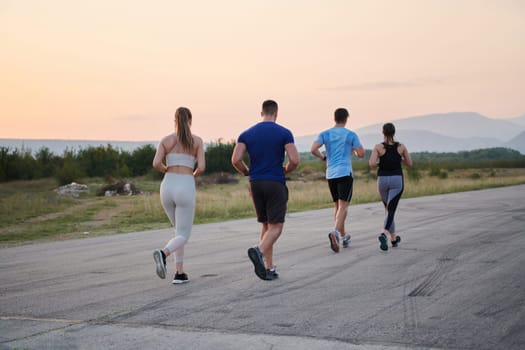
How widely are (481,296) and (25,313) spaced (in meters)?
4.57

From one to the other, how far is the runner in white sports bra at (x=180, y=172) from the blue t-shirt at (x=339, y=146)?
3.29 metres

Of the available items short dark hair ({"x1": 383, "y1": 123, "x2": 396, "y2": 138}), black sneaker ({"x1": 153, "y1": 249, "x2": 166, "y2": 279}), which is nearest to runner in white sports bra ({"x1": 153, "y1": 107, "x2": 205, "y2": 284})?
black sneaker ({"x1": 153, "y1": 249, "x2": 166, "y2": 279})

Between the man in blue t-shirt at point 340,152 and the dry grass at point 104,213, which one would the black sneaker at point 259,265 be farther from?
the dry grass at point 104,213

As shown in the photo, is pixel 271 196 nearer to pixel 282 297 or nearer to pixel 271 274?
pixel 271 274

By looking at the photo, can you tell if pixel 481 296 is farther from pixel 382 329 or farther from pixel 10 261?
pixel 10 261

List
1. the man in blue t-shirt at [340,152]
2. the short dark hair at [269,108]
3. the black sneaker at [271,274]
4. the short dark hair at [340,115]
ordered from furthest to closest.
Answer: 1. the short dark hair at [340,115]
2. the man in blue t-shirt at [340,152]
3. the short dark hair at [269,108]
4. the black sneaker at [271,274]

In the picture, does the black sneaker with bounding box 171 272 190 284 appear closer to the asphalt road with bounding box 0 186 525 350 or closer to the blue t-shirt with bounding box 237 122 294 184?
the asphalt road with bounding box 0 186 525 350

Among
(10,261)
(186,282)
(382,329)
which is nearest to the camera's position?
(382,329)

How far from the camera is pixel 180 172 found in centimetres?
838

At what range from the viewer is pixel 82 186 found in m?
40.5

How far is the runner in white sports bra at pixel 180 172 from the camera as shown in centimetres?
832

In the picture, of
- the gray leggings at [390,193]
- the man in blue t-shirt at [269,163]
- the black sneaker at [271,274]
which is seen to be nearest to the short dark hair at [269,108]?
the man in blue t-shirt at [269,163]

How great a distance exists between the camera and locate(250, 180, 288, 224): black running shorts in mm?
8477

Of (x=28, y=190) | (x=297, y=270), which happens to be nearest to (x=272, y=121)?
(x=297, y=270)
